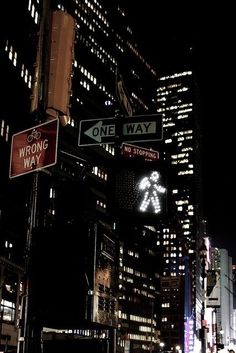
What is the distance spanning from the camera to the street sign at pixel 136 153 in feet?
28.2

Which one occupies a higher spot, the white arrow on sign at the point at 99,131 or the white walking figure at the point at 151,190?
the white arrow on sign at the point at 99,131

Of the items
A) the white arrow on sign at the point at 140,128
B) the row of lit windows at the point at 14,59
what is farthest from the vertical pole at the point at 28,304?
the row of lit windows at the point at 14,59

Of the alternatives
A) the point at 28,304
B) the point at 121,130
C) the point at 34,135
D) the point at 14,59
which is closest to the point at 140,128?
the point at 121,130

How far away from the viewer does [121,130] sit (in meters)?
8.39

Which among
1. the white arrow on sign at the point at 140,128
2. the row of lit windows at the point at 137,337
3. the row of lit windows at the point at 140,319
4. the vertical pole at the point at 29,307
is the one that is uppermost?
the white arrow on sign at the point at 140,128

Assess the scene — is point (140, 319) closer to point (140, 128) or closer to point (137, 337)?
point (137, 337)

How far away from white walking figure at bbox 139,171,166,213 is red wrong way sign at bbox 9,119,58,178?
5.85ft

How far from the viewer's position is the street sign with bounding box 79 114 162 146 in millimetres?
8180

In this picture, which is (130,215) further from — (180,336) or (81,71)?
(180,336)

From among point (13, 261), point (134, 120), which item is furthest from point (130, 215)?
point (13, 261)

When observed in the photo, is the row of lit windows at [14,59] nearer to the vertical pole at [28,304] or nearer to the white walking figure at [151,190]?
the white walking figure at [151,190]

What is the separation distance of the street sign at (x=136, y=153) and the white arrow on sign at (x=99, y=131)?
0.33 meters

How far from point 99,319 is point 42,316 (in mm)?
649

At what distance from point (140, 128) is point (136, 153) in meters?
0.61
